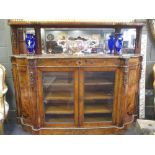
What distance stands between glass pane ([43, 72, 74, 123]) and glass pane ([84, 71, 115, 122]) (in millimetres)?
166

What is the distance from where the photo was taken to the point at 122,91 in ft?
6.34

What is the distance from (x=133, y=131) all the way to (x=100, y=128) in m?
0.38

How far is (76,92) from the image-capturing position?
1.93 meters

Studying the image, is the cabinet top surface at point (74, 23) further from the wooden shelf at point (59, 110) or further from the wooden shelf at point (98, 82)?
the wooden shelf at point (59, 110)

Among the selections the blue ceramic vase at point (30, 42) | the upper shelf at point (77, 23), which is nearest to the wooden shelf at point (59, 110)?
the blue ceramic vase at point (30, 42)

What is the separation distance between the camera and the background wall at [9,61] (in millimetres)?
2119

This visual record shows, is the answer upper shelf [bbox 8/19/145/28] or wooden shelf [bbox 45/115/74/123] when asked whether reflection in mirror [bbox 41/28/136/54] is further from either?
wooden shelf [bbox 45/115/74/123]

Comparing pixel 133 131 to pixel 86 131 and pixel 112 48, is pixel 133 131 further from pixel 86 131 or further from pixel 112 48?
pixel 112 48

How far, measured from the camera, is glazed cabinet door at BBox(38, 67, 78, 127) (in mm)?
1888

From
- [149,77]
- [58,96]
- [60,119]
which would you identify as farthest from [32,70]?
[149,77]

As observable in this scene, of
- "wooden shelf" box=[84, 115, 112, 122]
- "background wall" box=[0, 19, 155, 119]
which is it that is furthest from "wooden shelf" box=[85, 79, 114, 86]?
"background wall" box=[0, 19, 155, 119]

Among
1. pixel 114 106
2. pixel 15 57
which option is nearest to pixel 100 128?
pixel 114 106

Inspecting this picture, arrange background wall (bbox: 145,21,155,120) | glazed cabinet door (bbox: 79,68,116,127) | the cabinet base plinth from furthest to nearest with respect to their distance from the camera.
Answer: background wall (bbox: 145,21,155,120) → the cabinet base plinth → glazed cabinet door (bbox: 79,68,116,127)

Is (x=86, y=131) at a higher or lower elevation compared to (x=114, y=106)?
lower
